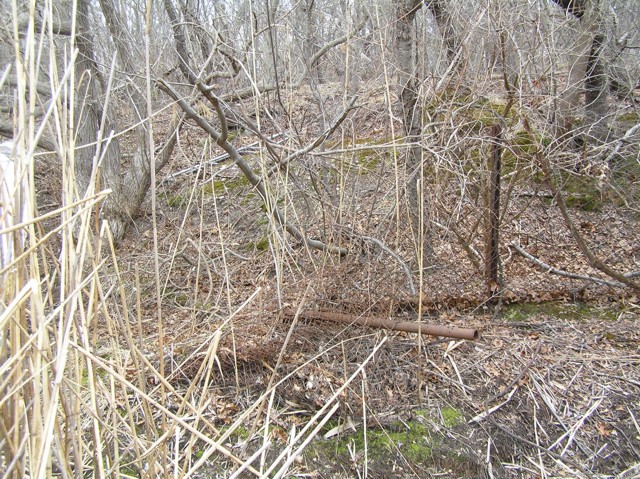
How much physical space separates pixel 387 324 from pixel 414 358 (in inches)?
14.8

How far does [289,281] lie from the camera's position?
10.9ft

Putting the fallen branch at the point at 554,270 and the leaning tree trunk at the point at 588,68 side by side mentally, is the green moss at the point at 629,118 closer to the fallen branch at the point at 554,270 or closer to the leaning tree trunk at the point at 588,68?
the leaning tree trunk at the point at 588,68

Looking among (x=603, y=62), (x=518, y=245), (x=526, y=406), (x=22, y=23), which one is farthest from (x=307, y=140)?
(x=22, y=23)

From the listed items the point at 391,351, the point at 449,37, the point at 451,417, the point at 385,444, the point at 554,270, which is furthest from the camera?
the point at 554,270

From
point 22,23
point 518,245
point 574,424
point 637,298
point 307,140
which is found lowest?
point 574,424

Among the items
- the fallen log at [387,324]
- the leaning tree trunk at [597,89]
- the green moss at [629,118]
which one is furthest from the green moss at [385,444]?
the green moss at [629,118]

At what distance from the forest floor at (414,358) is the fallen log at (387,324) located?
57 millimetres

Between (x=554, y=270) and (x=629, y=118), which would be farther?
(x=629, y=118)

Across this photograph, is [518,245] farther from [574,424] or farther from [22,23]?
[22,23]

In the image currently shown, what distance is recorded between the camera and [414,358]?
10.3 feet

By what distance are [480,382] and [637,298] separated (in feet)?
5.65

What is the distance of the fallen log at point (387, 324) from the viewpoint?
283cm

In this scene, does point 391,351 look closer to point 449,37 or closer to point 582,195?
point 449,37

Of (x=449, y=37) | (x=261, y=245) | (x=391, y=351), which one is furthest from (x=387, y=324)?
(x=261, y=245)
